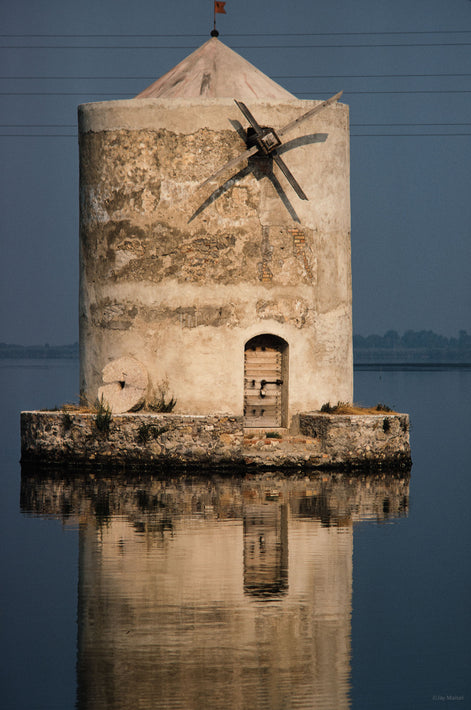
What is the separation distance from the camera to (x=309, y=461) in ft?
55.8

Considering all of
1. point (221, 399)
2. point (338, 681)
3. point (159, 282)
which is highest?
point (159, 282)

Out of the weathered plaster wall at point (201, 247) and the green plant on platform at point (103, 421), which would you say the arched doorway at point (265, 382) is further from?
the green plant on platform at point (103, 421)

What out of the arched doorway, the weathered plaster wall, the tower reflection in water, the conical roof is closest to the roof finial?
the conical roof

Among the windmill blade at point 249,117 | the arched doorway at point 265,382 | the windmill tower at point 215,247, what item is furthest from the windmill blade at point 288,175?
the arched doorway at point 265,382

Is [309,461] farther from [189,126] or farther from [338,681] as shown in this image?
[338,681]

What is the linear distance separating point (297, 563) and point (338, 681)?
3.09m

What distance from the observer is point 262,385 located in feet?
60.1

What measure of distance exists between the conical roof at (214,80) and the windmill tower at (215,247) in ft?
0.22

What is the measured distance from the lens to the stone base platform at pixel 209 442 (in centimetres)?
1650

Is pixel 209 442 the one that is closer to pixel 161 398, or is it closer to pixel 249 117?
pixel 161 398

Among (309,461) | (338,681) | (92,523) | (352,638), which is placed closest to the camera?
(338,681)

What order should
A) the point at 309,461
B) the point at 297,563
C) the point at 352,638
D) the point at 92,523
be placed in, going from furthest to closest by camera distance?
1. the point at 309,461
2. the point at 92,523
3. the point at 297,563
4. the point at 352,638

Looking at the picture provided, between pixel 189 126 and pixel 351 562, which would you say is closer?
pixel 351 562

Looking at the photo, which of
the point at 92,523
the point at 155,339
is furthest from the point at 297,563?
the point at 155,339
